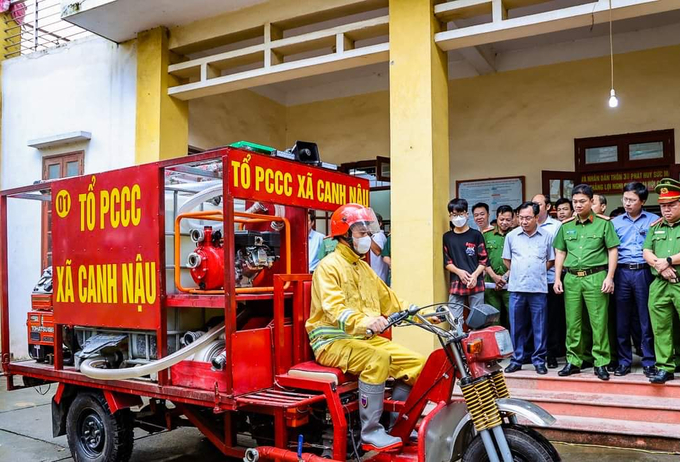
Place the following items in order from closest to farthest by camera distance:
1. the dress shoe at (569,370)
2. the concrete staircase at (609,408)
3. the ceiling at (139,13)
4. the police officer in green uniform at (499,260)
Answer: the concrete staircase at (609,408), the dress shoe at (569,370), the police officer in green uniform at (499,260), the ceiling at (139,13)

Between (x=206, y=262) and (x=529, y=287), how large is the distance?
3.39 meters

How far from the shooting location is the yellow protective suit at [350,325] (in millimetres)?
3707

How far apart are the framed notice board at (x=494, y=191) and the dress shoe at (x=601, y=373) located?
347 centimetres

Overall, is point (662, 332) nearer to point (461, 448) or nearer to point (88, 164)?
point (461, 448)

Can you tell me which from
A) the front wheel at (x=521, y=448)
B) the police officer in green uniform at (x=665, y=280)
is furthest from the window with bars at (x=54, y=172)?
the police officer in green uniform at (x=665, y=280)

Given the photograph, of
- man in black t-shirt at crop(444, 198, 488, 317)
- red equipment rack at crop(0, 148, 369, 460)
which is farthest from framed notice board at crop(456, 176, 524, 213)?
red equipment rack at crop(0, 148, 369, 460)

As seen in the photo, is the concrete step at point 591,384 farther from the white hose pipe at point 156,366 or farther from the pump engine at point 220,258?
the white hose pipe at point 156,366

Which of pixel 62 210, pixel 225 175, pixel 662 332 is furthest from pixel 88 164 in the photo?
pixel 662 332

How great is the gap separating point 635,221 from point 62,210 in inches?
204

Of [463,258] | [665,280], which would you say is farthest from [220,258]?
[665,280]

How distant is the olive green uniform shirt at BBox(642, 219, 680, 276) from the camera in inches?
208

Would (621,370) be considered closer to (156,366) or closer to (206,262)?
(206,262)

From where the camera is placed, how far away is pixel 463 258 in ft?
20.7

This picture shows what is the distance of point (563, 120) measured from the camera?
8.40m
